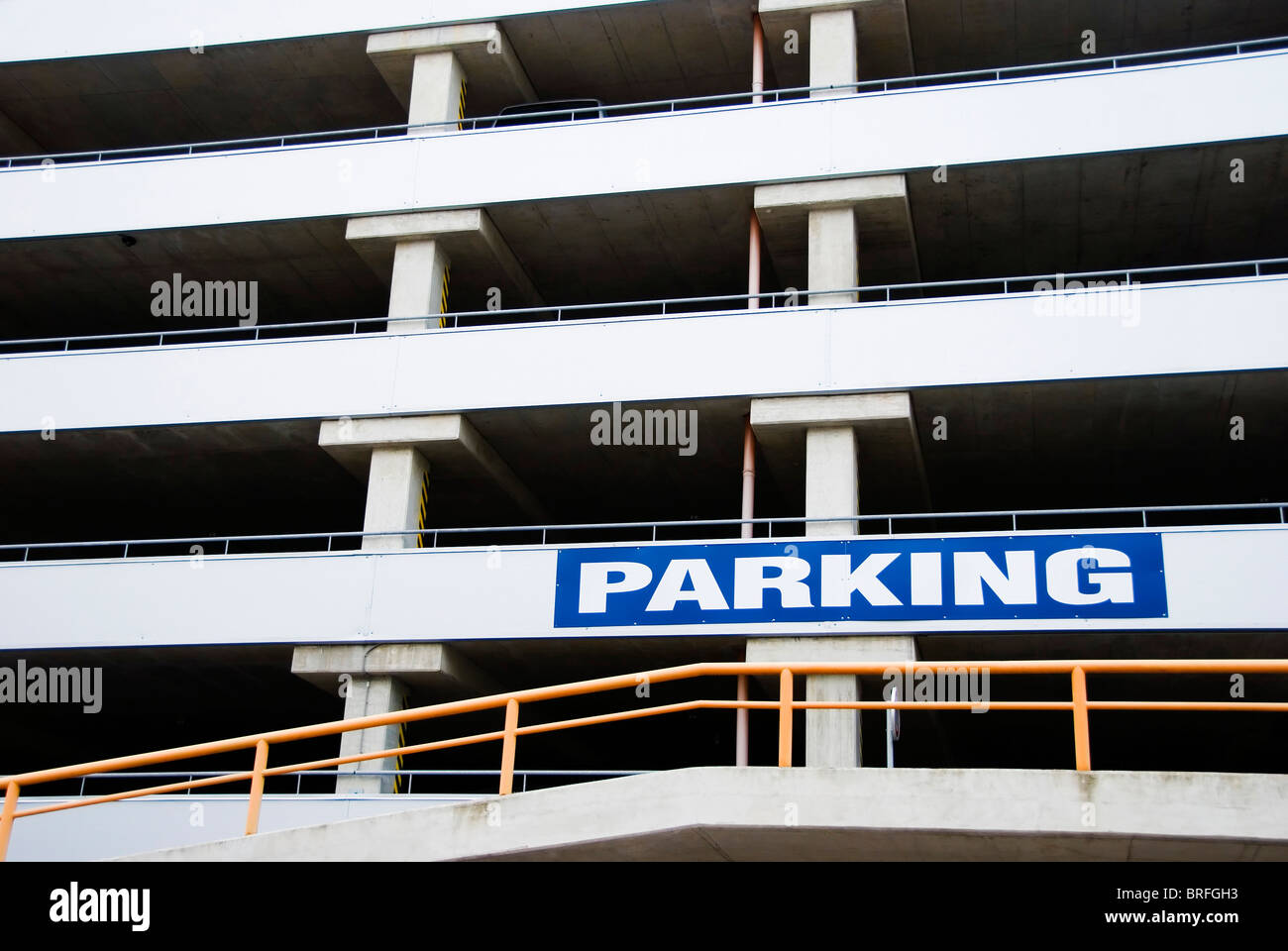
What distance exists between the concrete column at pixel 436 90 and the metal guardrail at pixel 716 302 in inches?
124

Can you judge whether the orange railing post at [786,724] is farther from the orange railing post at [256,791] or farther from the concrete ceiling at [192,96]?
the concrete ceiling at [192,96]

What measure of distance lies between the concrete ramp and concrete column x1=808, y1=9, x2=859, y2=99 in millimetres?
13363

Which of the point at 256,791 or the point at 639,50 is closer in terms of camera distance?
the point at 256,791

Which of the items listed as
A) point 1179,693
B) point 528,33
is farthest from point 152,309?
point 1179,693

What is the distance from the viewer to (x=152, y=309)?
2416 cm

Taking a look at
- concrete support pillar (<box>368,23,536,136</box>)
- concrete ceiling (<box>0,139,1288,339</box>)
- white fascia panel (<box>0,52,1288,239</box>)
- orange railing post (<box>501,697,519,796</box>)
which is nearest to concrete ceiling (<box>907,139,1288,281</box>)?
concrete ceiling (<box>0,139,1288,339</box>)

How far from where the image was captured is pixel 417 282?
21.2 meters

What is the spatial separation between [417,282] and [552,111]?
11.6 ft

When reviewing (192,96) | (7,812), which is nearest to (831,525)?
(7,812)

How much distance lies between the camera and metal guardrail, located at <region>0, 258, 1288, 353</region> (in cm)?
1917

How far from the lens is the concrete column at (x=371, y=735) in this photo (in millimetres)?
17938

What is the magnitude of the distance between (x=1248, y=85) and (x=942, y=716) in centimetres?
989

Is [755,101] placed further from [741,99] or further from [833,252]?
[833,252]
